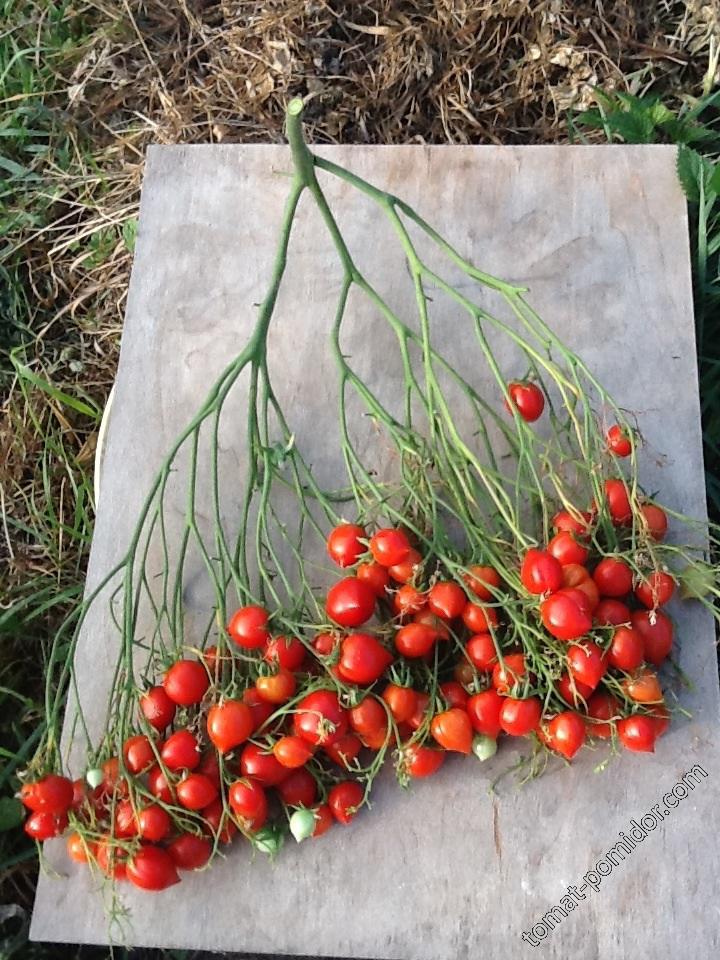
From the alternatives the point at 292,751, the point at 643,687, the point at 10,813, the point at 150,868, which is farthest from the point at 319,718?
the point at 10,813

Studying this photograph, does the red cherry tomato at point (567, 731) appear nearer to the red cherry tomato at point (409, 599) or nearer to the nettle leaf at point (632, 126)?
the red cherry tomato at point (409, 599)

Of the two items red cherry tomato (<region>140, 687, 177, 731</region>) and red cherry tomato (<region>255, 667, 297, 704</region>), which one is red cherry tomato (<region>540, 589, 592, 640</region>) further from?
red cherry tomato (<region>140, 687, 177, 731</region>)

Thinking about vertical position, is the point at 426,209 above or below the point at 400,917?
above

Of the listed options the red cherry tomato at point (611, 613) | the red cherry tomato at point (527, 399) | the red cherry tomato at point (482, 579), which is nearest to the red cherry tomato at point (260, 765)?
the red cherry tomato at point (482, 579)

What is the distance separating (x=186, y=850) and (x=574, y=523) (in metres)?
0.60

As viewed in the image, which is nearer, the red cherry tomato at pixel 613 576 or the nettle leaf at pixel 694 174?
the red cherry tomato at pixel 613 576

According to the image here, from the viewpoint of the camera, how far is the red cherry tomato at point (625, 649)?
39.4 inches

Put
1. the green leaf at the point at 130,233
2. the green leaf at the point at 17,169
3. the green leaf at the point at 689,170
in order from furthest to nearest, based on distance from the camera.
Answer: the green leaf at the point at 17,169 < the green leaf at the point at 130,233 < the green leaf at the point at 689,170

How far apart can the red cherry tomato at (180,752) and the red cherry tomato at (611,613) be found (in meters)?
0.49

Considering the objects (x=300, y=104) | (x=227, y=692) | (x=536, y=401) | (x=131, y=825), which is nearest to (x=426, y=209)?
(x=300, y=104)

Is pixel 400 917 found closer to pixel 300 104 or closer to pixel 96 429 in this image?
pixel 300 104

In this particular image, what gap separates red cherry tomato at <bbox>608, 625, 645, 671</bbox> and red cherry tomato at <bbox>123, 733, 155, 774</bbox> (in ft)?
1.79

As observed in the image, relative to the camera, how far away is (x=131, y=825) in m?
1.03

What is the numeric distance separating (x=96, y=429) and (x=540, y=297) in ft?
3.27
